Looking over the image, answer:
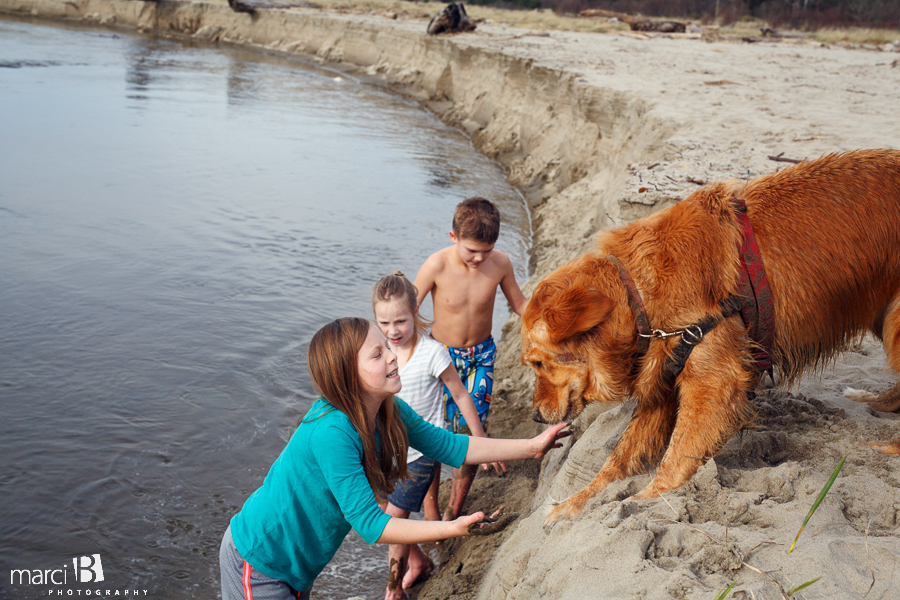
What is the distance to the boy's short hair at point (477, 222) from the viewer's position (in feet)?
13.9

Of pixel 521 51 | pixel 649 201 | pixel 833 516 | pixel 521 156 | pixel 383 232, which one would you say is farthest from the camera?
pixel 521 51

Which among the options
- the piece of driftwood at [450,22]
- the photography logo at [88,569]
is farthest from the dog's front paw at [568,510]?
the piece of driftwood at [450,22]

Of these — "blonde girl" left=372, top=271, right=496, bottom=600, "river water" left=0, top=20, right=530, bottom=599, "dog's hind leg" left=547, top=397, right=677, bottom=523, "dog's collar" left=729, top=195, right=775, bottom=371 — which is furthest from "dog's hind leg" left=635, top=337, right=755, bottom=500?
"river water" left=0, top=20, right=530, bottom=599

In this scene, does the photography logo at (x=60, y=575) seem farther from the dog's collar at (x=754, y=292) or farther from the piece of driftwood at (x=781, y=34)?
the piece of driftwood at (x=781, y=34)

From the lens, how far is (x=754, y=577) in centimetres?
211

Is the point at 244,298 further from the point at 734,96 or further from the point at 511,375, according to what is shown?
the point at 734,96

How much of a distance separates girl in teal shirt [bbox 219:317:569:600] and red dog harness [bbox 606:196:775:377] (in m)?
1.06

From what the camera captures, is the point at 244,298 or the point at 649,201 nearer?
the point at 649,201

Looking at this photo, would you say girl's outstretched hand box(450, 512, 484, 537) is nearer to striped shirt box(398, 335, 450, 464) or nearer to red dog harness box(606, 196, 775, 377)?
red dog harness box(606, 196, 775, 377)

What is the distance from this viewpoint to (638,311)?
2895 mm

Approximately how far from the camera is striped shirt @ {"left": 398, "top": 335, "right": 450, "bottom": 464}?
3.83 meters

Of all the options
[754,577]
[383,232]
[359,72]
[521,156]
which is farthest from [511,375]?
[359,72]

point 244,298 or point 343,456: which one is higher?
point 343,456

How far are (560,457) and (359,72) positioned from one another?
26074mm
